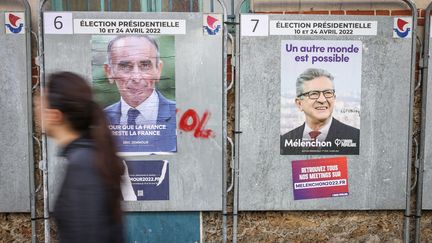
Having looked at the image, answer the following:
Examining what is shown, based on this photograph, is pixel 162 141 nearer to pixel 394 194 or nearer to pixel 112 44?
pixel 112 44

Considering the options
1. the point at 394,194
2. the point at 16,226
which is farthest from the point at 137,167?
the point at 394,194

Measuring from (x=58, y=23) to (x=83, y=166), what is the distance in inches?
116

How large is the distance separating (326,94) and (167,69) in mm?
1631

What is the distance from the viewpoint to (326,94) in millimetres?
4934

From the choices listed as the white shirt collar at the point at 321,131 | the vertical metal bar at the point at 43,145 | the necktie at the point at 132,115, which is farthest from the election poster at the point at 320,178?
the vertical metal bar at the point at 43,145

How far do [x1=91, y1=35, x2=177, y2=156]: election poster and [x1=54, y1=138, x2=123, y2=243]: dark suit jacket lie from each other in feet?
8.49

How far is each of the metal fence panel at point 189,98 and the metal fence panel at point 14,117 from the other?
Answer: 0.88 ft

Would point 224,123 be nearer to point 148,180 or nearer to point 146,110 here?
point 146,110

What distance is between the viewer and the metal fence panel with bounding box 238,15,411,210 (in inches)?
192

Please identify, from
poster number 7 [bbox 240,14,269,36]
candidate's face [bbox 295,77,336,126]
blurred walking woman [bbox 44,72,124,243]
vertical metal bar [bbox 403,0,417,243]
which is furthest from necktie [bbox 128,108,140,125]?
vertical metal bar [bbox 403,0,417,243]

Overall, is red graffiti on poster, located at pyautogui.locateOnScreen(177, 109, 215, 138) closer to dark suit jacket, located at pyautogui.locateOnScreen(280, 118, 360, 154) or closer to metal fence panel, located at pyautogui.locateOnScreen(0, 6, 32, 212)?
dark suit jacket, located at pyautogui.locateOnScreen(280, 118, 360, 154)

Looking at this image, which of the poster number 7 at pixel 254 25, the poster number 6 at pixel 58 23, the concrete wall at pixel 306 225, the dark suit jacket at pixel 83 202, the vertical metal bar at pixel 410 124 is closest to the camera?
the dark suit jacket at pixel 83 202

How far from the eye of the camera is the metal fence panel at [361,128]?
4867mm

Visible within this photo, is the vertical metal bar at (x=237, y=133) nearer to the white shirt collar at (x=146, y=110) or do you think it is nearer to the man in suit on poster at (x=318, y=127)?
the man in suit on poster at (x=318, y=127)
